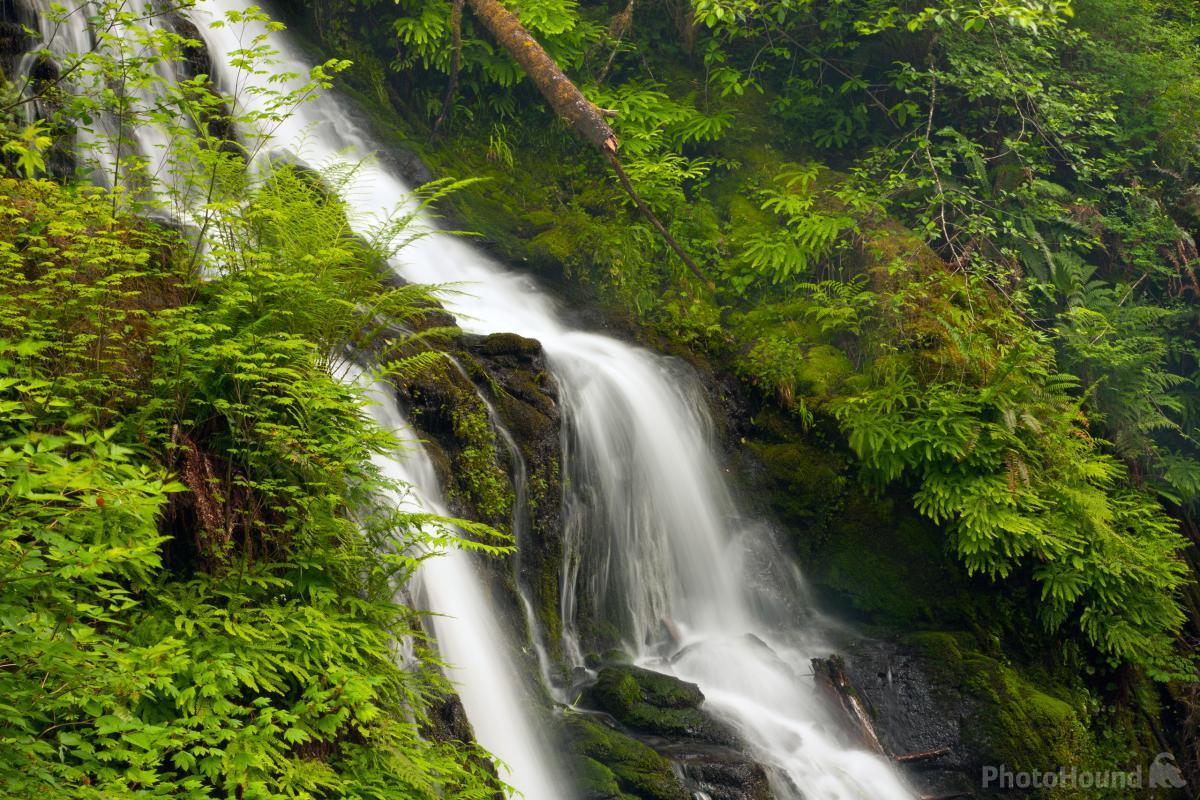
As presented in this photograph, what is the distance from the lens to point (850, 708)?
686cm

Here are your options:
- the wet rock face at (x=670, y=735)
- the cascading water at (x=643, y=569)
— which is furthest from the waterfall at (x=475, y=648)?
the wet rock face at (x=670, y=735)

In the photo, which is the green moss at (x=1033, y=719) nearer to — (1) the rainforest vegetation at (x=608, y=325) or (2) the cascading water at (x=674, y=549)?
(1) the rainforest vegetation at (x=608, y=325)

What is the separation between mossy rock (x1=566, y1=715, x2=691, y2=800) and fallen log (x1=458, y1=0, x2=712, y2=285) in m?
5.29

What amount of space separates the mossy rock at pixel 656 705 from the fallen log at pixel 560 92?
15.7 feet

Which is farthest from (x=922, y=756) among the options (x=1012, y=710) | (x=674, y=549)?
(x=674, y=549)

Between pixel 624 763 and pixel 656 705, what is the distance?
659 mm

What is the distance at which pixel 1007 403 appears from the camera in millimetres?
7797

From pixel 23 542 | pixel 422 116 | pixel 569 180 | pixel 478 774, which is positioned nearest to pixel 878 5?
pixel 569 180

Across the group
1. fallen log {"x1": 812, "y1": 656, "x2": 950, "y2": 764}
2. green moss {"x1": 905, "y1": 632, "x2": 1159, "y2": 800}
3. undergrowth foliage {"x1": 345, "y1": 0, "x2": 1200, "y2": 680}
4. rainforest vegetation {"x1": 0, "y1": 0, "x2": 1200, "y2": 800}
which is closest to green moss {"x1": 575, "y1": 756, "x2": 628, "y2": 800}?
rainforest vegetation {"x1": 0, "y1": 0, "x2": 1200, "y2": 800}

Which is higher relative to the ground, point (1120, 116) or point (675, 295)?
point (1120, 116)

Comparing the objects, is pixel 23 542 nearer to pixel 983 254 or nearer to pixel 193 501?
pixel 193 501

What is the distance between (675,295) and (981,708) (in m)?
4.76

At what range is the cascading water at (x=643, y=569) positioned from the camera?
550cm

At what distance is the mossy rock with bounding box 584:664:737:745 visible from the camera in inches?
232
